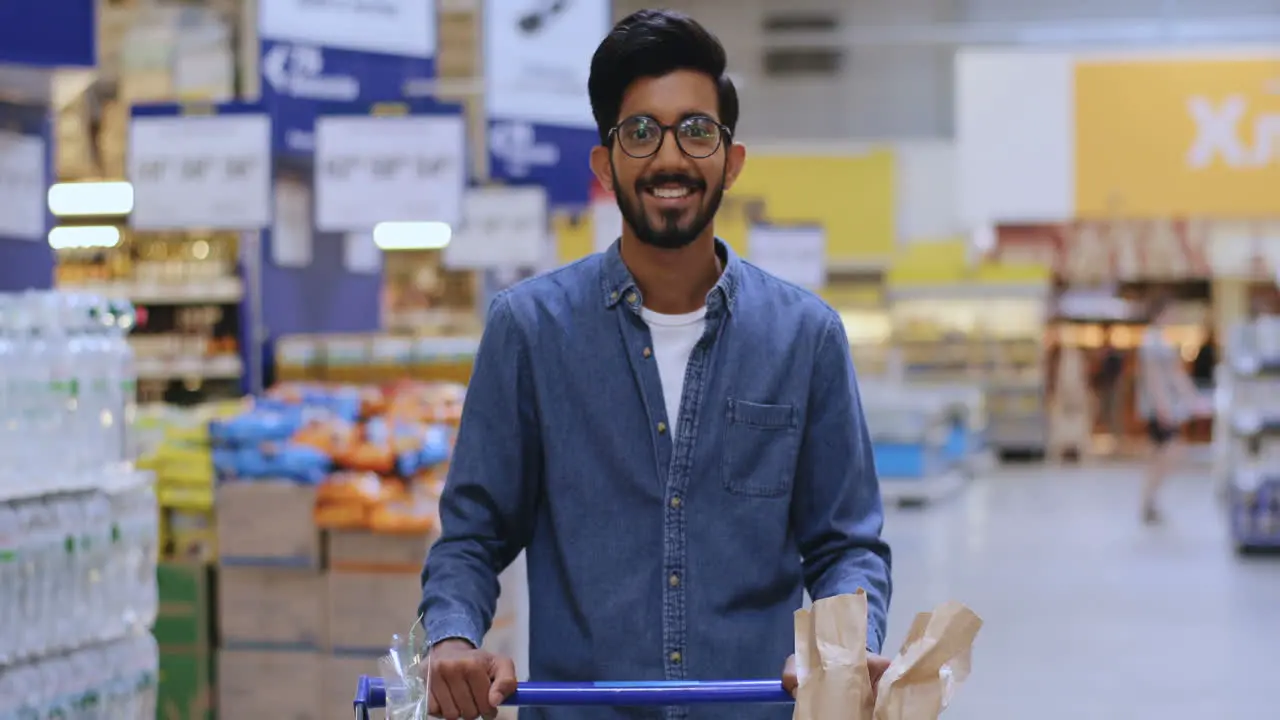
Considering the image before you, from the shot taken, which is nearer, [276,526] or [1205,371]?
[276,526]

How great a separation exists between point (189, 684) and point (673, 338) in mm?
4030

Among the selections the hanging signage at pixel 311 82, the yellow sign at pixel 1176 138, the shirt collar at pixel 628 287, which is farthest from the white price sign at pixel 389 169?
the yellow sign at pixel 1176 138

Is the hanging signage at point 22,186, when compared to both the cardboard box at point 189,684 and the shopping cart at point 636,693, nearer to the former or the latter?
the cardboard box at point 189,684

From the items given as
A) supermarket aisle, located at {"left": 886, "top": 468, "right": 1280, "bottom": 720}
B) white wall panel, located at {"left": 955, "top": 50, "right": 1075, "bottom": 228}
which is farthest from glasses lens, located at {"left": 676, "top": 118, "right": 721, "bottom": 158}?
white wall panel, located at {"left": 955, "top": 50, "right": 1075, "bottom": 228}

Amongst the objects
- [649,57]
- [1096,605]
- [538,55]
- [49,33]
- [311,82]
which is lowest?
[1096,605]

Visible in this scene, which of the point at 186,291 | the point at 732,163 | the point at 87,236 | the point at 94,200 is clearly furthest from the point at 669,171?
the point at 87,236

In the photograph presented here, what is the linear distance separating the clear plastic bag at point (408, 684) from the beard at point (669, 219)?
0.55 m

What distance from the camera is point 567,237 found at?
65.6ft

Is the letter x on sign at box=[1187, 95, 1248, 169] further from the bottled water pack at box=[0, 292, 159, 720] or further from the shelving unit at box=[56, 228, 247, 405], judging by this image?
the bottled water pack at box=[0, 292, 159, 720]

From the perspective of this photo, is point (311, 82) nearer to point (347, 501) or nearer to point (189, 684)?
point (347, 501)

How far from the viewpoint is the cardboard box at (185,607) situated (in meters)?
5.75

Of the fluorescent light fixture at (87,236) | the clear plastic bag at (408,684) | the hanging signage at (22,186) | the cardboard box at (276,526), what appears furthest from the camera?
the fluorescent light fixture at (87,236)

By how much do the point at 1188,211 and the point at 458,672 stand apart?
468 inches

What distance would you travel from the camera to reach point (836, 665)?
1788 mm
